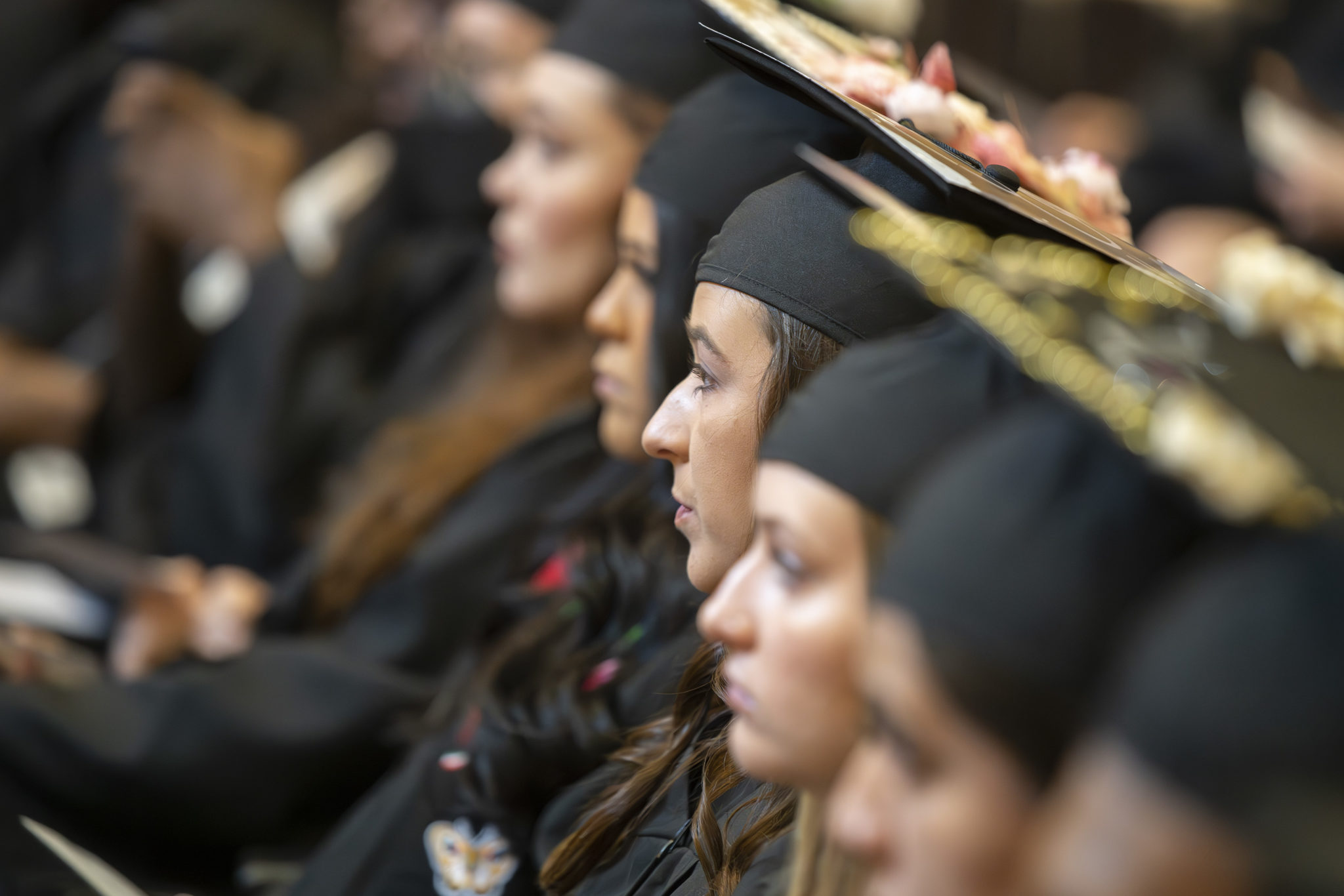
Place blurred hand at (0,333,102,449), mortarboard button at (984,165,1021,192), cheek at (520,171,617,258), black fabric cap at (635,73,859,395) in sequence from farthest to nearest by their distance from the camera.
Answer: blurred hand at (0,333,102,449) < cheek at (520,171,617,258) < black fabric cap at (635,73,859,395) < mortarboard button at (984,165,1021,192)

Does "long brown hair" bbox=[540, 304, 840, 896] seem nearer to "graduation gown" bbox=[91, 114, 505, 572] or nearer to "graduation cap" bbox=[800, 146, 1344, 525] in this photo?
"graduation cap" bbox=[800, 146, 1344, 525]

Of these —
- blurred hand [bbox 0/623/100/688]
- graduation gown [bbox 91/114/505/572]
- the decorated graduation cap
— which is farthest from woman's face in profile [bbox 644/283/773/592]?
graduation gown [bbox 91/114/505/572]

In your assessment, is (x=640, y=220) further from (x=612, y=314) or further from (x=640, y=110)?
(x=640, y=110)

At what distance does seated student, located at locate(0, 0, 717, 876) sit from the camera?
1.51 metres

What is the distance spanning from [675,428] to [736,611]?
11.1 inches

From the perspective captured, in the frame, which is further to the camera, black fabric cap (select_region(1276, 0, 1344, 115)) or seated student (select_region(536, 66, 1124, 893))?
black fabric cap (select_region(1276, 0, 1344, 115))

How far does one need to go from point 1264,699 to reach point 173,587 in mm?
1951

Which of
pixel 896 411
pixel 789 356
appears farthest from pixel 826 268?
pixel 896 411

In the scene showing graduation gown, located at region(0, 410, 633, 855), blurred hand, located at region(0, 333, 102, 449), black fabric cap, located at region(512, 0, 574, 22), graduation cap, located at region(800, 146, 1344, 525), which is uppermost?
graduation cap, located at region(800, 146, 1344, 525)

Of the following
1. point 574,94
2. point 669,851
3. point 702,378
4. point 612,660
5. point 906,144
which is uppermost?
point 906,144

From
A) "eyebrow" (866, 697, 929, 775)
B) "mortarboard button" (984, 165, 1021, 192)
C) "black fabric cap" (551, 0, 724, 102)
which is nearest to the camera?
"eyebrow" (866, 697, 929, 775)

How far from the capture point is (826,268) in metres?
0.83

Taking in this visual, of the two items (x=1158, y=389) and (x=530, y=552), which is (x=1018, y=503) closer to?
(x=1158, y=389)

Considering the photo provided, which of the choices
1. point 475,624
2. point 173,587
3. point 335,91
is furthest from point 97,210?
point 475,624
